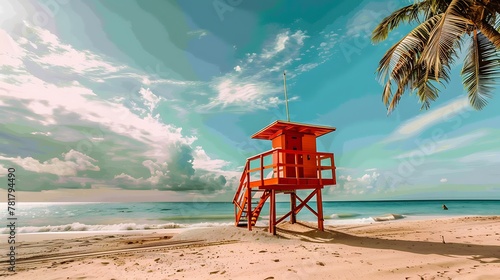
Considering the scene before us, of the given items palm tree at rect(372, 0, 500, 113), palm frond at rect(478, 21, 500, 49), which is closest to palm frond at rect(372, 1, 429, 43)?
palm tree at rect(372, 0, 500, 113)

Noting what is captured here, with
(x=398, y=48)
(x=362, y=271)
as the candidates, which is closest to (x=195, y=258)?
(x=362, y=271)

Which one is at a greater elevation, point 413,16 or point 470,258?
point 413,16

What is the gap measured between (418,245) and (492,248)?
2078mm

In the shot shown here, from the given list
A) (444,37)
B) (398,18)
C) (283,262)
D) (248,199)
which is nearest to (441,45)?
(444,37)

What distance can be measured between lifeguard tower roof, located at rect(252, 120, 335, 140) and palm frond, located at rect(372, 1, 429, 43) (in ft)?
15.3

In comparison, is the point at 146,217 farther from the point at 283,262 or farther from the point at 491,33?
the point at 491,33

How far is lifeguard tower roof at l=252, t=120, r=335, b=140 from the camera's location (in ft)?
39.2

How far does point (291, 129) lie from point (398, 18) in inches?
246

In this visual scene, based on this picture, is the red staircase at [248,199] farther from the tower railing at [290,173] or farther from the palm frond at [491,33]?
the palm frond at [491,33]

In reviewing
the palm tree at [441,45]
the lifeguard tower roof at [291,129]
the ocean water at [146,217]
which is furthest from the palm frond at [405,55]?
the ocean water at [146,217]

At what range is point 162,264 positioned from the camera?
23.6 ft

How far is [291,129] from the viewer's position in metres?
12.6

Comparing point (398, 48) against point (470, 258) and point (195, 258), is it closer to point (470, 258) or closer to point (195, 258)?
point (470, 258)

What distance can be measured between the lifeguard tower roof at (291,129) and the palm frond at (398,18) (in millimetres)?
4662
